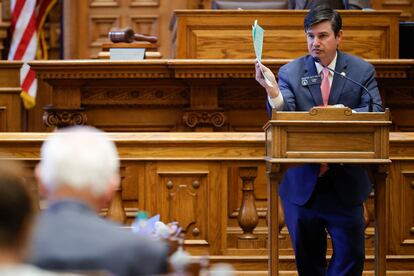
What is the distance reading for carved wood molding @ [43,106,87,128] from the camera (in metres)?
7.74

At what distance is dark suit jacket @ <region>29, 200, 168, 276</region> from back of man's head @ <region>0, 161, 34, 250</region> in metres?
0.24

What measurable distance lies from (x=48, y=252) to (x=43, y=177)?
0.81 feet

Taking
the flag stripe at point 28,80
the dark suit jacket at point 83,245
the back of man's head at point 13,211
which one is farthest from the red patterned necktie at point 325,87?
the flag stripe at point 28,80

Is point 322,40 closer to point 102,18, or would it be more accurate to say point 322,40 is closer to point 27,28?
point 27,28

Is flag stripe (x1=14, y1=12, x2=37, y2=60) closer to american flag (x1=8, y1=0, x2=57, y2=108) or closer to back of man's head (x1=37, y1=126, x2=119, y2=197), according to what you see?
american flag (x1=8, y1=0, x2=57, y2=108)

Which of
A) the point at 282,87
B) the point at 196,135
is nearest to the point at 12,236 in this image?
the point at 282,87

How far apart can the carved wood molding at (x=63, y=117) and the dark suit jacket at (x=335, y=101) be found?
2970 mm

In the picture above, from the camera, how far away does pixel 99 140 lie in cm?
256

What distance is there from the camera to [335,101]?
198 inches

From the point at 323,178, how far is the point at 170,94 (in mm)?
3168

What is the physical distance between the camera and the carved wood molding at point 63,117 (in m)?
7.74

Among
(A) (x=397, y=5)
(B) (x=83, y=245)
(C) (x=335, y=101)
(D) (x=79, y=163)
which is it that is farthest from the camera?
(A) (x=397, y=5)

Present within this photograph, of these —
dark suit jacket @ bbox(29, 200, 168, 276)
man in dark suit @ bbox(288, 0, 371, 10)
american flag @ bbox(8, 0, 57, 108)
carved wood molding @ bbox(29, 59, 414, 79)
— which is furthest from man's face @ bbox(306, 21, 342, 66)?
american flag @ bbox(8, 0, 57, 108)

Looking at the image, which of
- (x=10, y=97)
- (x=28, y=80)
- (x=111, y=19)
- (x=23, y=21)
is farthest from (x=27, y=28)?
(x=10, y=97)
